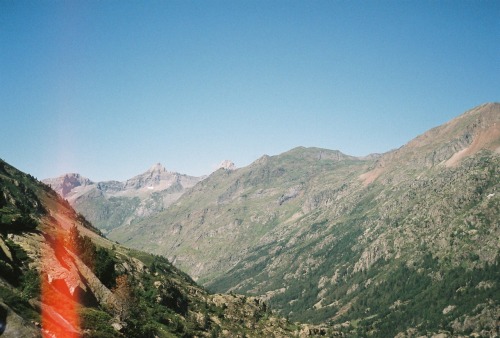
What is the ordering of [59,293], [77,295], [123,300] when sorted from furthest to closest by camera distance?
[123,300] < [77,295] < [59,293]

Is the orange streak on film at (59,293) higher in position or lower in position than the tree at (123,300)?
higher

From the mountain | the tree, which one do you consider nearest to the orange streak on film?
the mountain

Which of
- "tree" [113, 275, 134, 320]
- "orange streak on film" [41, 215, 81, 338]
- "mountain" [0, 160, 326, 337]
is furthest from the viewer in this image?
"tree" [113, 275, 134, 320]

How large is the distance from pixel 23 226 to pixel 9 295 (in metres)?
43.3

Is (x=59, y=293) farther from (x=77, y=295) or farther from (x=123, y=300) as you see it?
(x=123, y=300)

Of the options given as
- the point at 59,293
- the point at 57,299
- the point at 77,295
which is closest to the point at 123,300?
the point at 77,295

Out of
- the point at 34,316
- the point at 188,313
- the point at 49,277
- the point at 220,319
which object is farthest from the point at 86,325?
the point at 220,319

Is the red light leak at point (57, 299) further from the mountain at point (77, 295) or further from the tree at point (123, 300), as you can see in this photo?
the tree at point (123, 300)

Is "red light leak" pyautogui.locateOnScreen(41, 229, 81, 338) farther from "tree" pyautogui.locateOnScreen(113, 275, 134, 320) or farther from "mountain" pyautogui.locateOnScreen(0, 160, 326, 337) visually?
"tree" pyautogui.locateOnScreen(113, 275, 134, 320)

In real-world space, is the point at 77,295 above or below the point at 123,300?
above

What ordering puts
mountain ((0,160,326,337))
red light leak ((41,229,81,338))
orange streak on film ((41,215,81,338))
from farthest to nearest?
mountain ((0,160,326,337)) < orange streak on film ((41,215,81,338)) < red light leak ((41,229,81,338))

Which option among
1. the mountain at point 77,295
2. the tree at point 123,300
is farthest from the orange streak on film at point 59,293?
the tree at point 123,300

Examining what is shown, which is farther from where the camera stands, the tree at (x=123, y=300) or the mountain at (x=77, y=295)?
the tree at (x=123, y=300)

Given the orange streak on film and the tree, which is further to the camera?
the tree
